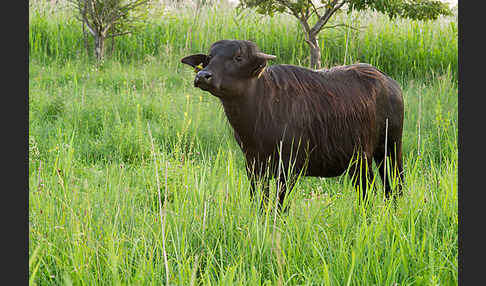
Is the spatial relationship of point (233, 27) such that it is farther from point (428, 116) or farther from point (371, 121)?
point (371, 121)

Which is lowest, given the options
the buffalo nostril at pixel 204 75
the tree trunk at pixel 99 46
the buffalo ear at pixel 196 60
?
the buffalo nostril at pixel 204 75

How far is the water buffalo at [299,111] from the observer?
277 centimetres

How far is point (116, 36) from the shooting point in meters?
9.27

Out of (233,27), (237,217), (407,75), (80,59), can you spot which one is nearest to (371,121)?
(237,217)

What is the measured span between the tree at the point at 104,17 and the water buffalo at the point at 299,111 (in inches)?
242

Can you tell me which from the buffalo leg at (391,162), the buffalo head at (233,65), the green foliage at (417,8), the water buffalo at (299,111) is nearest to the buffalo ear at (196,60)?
the water buffalo at (299,111)

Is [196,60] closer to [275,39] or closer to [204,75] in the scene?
[204,75]

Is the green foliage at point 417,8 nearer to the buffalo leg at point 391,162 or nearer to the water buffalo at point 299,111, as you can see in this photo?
the water buffalo at point 299,111

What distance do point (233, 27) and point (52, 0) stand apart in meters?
4.70

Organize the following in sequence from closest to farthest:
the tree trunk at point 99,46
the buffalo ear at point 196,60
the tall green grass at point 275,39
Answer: the buffalo ear at point 196,60 < the tall green grass at point 275,39 < the tree trunk at point 99,46

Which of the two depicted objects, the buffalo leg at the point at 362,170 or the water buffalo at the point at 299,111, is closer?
the water buffalo at the point at 299,111

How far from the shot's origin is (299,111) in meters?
3.04

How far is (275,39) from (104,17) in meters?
3.21

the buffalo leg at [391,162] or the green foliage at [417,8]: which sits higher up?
the green foliage at [417,8]
